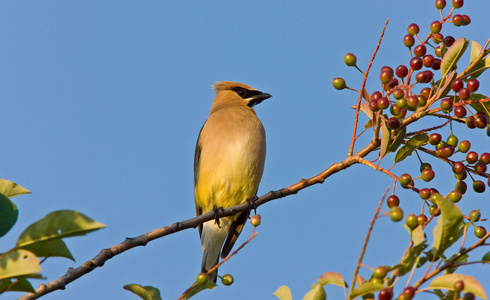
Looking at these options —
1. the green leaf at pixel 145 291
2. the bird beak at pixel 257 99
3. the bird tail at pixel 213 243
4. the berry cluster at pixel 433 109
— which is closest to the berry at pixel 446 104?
the berry cluster at pixel 433 109

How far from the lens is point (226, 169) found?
17.1 feet

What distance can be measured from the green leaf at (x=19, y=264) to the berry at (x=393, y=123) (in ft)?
5.28

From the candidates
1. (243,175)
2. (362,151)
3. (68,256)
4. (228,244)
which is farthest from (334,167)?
(228,244)

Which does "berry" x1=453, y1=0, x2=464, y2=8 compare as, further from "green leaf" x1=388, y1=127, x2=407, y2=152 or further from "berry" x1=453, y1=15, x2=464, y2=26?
"green leaf" x1=388, y1=127, x2=407, y2=152

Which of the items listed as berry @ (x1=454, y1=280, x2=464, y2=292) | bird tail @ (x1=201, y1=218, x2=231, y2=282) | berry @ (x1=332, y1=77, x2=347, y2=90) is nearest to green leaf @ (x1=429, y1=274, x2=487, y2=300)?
berry @ (x1=454, y1=280, x2=464, y2=292)

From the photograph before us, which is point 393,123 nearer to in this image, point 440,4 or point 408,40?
point 408,40

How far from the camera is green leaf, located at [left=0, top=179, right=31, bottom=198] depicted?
241 cm

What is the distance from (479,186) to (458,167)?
16 centimetres

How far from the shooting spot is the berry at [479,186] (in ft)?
9.30

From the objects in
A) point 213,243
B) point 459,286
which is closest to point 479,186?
point 459,286

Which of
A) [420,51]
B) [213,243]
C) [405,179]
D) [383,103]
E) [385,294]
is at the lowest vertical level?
[213,243]

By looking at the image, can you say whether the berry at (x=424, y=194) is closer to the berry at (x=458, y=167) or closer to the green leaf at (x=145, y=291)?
the berry at (x=458, y=167)

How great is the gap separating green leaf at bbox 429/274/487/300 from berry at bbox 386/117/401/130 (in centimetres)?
91

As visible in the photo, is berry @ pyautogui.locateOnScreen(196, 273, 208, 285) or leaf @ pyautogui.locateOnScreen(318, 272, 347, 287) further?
berry @ pyautogui.locateOnScreen(196, 273, 208, 285)
